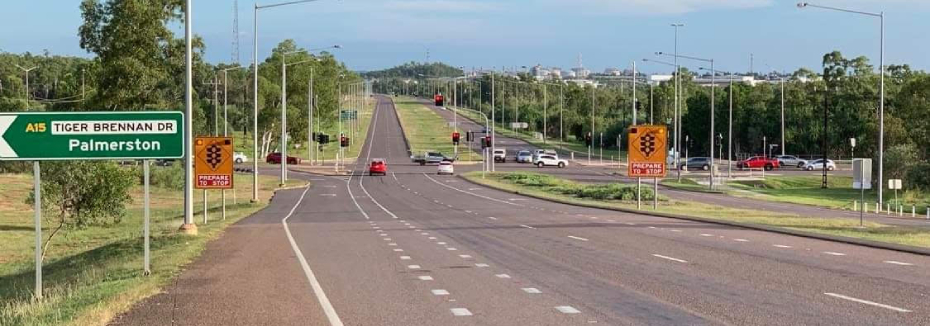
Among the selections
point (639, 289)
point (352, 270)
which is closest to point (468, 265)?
point (352, 270)

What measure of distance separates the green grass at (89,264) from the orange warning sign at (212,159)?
171 cm

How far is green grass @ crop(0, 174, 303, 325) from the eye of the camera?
40.7ft

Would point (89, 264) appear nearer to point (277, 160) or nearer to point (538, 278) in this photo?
point (538, 278)

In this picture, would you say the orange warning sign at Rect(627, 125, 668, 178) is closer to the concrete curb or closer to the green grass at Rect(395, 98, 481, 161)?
the concrete curb

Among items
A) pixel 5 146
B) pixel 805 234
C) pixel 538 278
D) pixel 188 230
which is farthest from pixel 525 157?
pixel 5 146

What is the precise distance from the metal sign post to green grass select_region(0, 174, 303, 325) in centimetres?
123

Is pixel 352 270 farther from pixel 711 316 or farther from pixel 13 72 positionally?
pixel 13 72

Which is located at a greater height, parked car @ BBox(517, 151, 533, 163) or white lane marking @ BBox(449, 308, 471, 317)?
Result: parked car @ BBox(517, 151, 533, 163)

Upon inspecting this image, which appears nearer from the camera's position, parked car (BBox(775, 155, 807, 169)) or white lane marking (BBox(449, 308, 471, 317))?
white lane marking (BBox(449, 308, 471, 317))

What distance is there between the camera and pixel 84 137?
14.6 metres

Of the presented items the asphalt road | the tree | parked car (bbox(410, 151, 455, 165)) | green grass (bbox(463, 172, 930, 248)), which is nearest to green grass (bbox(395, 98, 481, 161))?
parked car (bbox(410, 151, 455, 165))

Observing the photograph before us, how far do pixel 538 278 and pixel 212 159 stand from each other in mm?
21578

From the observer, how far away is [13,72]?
128750 millimetres

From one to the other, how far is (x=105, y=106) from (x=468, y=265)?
3307 cm
